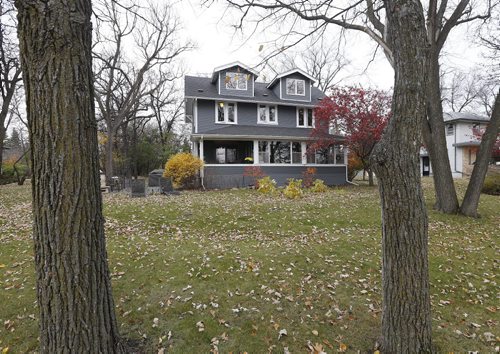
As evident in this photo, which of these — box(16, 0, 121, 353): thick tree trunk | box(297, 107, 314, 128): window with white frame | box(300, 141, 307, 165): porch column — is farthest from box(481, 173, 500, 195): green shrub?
box(16, 0, 121, 353): thick tree trunk

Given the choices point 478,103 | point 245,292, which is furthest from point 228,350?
point 478,103

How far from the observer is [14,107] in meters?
24.7

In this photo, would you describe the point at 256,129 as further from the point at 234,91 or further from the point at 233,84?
the point at 233,84

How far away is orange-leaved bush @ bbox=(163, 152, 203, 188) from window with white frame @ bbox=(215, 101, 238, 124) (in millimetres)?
3853

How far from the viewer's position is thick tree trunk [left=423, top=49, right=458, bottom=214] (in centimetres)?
812

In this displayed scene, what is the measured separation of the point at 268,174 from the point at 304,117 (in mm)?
5639

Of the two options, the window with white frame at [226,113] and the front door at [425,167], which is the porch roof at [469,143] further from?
the window with white frame at [226,113]

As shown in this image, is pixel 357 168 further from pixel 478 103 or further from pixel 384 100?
pixel 478 103

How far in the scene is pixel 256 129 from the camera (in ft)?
59.3

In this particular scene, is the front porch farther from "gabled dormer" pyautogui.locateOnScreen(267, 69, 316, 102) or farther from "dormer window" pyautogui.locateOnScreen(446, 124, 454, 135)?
"dormer window" pyautogui.locateOnScreen(446, 124, 454, 135)

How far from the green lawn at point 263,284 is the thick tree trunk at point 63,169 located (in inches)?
40.9

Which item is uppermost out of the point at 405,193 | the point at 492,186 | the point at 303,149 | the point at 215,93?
the point at 215,93

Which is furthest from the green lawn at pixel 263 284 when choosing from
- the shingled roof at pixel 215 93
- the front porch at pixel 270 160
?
the shingled roof at pixel 215 93

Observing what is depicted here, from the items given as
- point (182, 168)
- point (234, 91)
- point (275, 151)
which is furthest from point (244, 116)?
point (182, 168)
